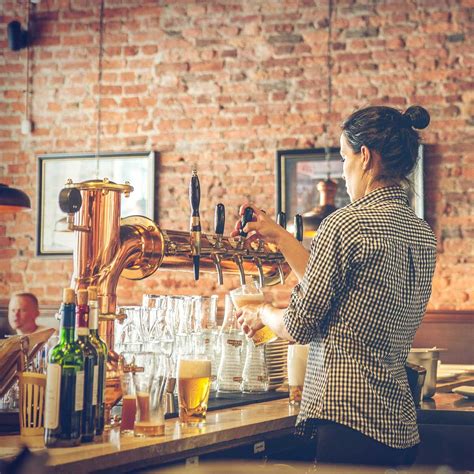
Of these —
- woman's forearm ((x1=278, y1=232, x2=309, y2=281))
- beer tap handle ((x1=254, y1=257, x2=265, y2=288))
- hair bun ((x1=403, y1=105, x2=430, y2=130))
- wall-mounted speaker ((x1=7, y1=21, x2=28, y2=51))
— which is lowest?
beer tap handle ((x1=254, y1=257, x2=265, y2=288))

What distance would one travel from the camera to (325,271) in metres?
1.91

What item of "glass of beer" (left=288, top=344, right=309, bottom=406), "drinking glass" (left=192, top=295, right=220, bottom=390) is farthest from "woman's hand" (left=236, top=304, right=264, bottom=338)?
"glass of beer" (left=288, top=344, right=309, bottom=406)

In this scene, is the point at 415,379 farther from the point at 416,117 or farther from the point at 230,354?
the point at 416,117

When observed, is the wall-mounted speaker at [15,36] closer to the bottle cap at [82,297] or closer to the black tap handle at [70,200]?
the black tap handle at [70,200]

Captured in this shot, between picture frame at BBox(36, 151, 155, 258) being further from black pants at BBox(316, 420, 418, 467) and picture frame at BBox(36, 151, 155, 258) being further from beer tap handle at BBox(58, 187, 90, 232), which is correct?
black pants at BBox(316, 420, 418, 467)

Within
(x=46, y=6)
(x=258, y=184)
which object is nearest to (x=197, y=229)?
(x=258, y=184)

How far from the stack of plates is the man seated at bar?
2.98 m

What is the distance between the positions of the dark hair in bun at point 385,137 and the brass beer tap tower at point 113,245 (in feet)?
1.36

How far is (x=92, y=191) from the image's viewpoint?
210cm

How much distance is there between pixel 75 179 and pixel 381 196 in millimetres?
4000

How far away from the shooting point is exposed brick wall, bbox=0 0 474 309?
17.2 ft

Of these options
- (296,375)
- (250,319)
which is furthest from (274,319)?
(296,375)

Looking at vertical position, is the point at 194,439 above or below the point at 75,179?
below

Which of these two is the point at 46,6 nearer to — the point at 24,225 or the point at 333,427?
the point at 24,225
